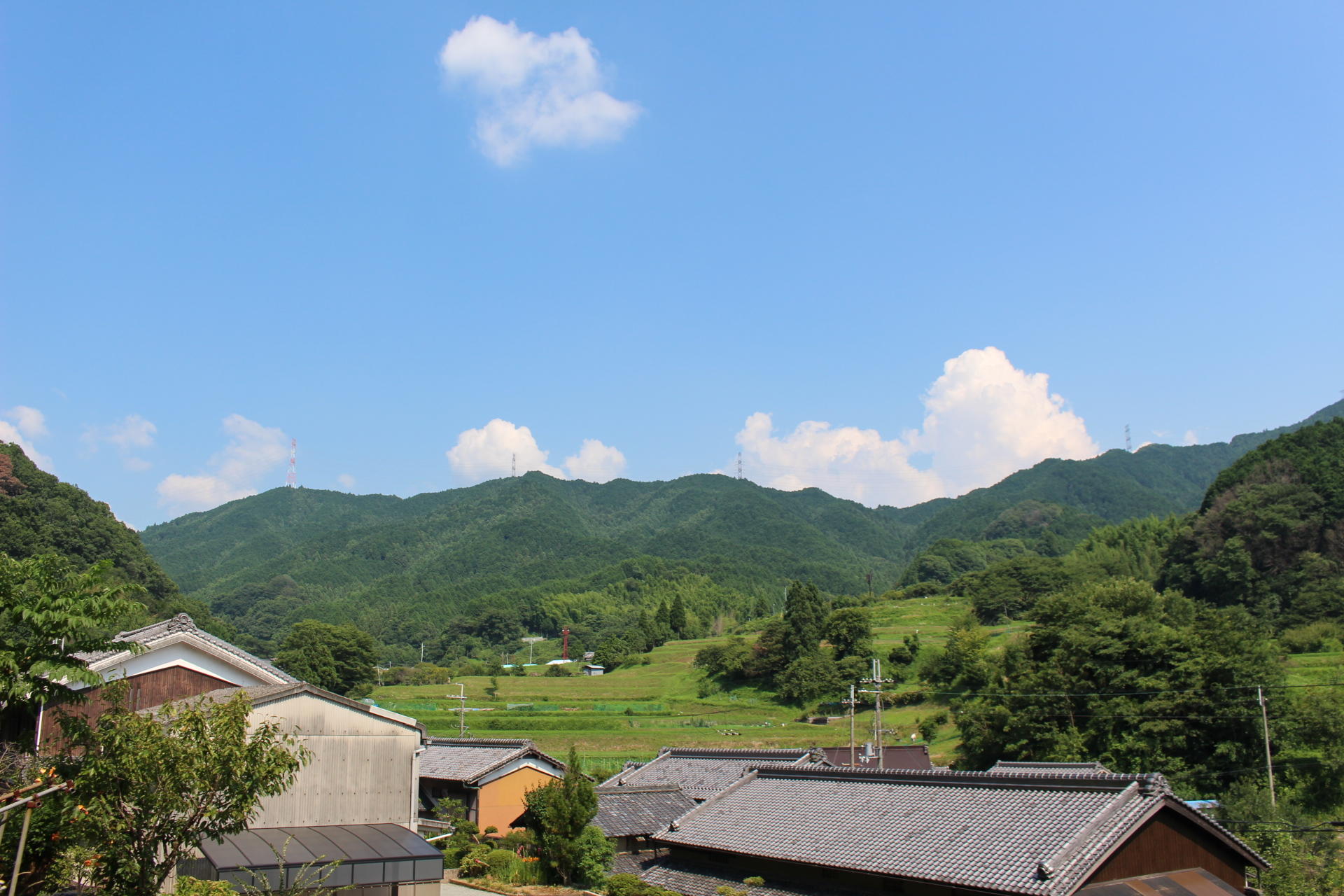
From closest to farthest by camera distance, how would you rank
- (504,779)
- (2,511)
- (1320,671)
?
1. (504,779)
2. (1320,671)
3. (2,511)

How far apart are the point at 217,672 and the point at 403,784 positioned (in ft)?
17.8

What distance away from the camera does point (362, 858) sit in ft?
55.7

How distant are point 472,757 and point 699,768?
320 inches

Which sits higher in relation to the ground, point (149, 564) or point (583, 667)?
point (149, 564)

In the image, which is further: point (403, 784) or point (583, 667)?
point (583, 667)

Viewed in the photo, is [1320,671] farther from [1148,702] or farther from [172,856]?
[172,856]

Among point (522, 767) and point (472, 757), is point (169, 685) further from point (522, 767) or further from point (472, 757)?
point (472, 757)

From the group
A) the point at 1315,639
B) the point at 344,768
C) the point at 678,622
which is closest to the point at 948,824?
the point at 344,768

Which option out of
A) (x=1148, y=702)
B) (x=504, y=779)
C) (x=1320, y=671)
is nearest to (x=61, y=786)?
(x=504, y=779)

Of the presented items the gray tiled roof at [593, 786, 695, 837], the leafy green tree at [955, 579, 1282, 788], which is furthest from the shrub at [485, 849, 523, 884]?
the leafy green tree at [955, 579, 1282, 788]

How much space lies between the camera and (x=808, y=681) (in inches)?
2933

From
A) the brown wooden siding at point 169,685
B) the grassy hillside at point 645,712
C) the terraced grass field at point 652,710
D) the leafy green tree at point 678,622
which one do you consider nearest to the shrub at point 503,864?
the brown wooden siding at point 169,685

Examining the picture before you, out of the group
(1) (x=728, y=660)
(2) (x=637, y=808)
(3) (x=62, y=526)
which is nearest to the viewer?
(2) (x=637, y=808)

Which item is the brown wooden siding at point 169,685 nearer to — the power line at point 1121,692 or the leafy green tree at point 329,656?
the power line at point 1121,692
